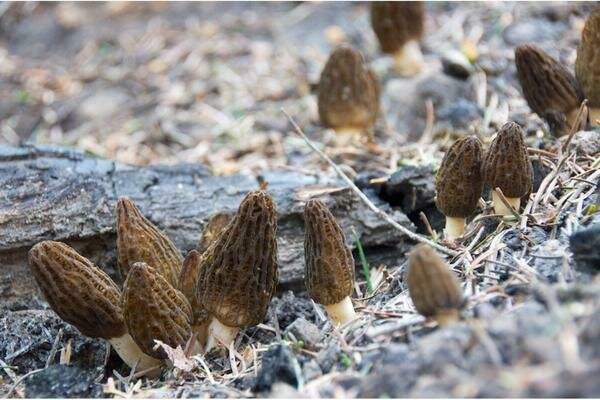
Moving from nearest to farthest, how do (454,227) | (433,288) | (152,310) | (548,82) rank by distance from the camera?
(433,288) < (152,310) < (454,227) < (548,82)

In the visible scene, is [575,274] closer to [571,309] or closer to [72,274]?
[571,309]

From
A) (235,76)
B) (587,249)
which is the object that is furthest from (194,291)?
(235,76)

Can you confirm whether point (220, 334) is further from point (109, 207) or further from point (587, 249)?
point (587, 249)

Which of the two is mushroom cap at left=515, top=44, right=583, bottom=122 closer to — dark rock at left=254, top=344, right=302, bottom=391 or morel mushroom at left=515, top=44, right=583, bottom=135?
morel mushroom at left=515, top=44, right=583, bottom=135

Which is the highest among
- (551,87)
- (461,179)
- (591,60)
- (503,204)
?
(591,60)

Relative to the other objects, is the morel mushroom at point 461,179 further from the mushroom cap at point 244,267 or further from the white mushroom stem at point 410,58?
the white mushroom stem at point 410,58

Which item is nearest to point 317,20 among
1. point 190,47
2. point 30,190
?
point 190,47
